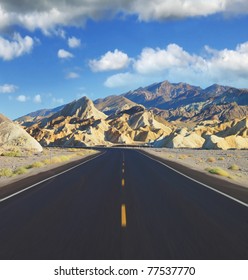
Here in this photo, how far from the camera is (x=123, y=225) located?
29.8 feet

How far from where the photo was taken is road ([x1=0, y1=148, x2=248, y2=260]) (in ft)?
22.8

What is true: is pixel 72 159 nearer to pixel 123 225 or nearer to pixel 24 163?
pixel 24 163

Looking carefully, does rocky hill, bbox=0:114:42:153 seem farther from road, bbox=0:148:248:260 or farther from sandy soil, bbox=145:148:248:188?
road, bbox=0:148:248:260

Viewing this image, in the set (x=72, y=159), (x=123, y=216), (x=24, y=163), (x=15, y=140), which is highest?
(x=15, y=140)

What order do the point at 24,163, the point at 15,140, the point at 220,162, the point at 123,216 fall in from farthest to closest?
1. the point at 15,140
2. the point at 220,162
3. the point at 24,163
4. the point at 123,216

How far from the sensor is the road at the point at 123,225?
695 cm

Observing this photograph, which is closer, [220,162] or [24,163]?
[24,163]

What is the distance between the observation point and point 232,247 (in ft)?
23.8

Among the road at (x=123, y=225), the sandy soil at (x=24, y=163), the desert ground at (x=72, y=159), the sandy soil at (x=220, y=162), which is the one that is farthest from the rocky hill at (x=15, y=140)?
the road at (x=123, y=225)

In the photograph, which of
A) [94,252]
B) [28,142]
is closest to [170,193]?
[94,252]

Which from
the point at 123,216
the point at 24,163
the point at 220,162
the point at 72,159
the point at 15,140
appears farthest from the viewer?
the point at 15,140

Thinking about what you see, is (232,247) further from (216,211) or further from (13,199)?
(13,199)

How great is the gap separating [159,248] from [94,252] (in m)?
1.21

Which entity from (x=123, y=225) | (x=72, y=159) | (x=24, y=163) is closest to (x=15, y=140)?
(x=72, y=159)
